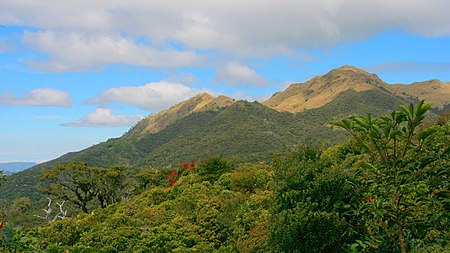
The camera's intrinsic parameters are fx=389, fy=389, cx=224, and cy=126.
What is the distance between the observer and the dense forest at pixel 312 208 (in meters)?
5.53

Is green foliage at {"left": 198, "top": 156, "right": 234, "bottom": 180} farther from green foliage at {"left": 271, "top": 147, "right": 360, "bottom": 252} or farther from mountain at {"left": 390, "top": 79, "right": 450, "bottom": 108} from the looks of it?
mountain at {"left": 390, "top": 79, "right": 450, "bottom": 108}

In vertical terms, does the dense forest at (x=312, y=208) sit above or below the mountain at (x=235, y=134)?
below

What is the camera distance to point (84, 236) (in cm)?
1641

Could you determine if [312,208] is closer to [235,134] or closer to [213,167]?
[213,167]

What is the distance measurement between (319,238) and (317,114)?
136 metres

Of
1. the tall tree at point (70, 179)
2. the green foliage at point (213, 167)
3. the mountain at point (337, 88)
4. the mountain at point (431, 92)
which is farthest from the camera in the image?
the mountain at point (431, 92)

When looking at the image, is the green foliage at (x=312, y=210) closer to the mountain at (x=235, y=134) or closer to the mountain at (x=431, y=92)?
the mountain at (x=235, y=134)

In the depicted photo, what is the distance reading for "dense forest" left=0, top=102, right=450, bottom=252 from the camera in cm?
553

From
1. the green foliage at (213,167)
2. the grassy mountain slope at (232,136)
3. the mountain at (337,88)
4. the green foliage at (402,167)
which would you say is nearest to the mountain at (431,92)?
the mountain at (337,88)

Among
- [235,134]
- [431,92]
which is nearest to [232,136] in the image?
[235,134]

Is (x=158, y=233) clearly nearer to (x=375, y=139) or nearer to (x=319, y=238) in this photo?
(x=319, y=238)

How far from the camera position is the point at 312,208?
984 cm

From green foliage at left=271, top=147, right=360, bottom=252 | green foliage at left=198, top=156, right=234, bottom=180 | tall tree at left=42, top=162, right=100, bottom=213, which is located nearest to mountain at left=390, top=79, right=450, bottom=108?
green foliage at left=198, top=156, right=234, bottom=180

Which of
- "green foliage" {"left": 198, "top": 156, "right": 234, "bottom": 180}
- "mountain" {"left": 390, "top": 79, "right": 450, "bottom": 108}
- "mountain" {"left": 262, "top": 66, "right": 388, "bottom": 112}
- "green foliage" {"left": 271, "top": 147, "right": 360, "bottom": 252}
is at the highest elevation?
"mountain" {"left": 262, "top": 66, "right": 388, "bottom": 112}
